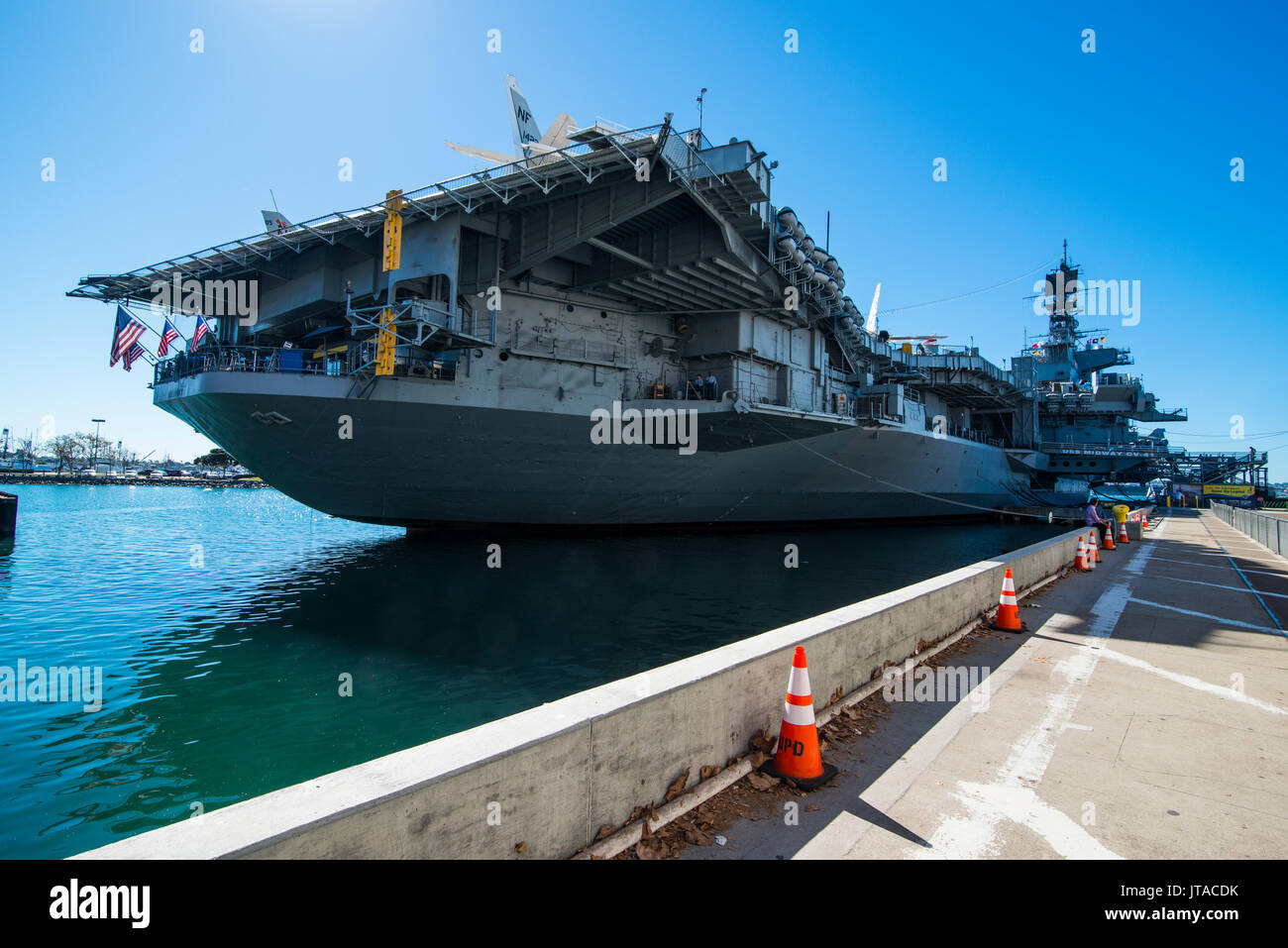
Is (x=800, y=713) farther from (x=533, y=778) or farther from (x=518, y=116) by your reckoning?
(x=518, y=116)

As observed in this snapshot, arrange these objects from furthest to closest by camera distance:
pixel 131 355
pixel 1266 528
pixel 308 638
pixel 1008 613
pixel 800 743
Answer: pixel 131 355 → pixel 1266 528 → pixel 308 638 → pixel 1008 613 → pixel 800 743

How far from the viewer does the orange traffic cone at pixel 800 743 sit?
3508 mm

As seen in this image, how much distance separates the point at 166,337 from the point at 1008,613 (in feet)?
73.0

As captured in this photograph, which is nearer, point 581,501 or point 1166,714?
point 1166,714

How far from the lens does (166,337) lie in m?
18.4

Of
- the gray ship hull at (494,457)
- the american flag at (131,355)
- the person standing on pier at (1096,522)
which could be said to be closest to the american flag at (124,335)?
the american flag at (131,355)

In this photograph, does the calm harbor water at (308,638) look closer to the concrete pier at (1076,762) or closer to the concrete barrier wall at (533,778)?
the concrete barrier wall at (533,778)

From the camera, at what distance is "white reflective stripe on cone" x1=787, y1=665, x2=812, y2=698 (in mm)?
3633

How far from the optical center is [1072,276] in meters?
47.2

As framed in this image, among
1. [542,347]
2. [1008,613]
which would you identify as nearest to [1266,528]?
[1008,613]

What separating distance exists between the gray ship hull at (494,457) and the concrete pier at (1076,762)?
12926mm
